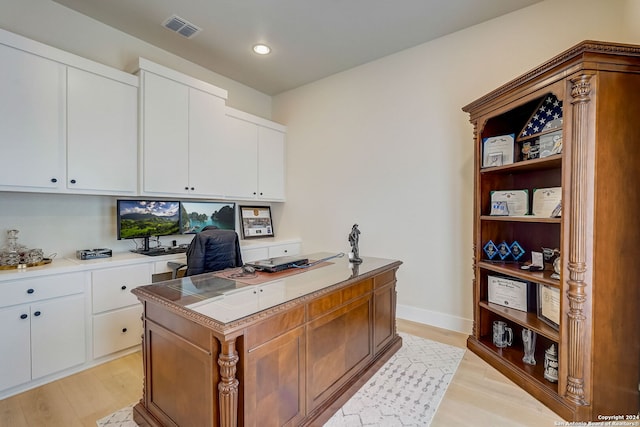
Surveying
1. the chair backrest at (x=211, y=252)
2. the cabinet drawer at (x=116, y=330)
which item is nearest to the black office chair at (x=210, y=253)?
the chair backrest at (x=211, y=252)

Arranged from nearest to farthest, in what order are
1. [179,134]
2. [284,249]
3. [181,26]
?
[181,26], [179,134], [284,249]

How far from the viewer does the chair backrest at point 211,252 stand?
243 centimetres

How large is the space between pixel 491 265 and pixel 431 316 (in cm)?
105

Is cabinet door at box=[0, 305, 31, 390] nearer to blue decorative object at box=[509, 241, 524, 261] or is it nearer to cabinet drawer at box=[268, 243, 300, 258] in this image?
cabinet drawer at box=[268, 243, 300, 258]

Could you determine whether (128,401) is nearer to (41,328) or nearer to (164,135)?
(41,328)

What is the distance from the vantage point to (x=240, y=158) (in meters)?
3.75

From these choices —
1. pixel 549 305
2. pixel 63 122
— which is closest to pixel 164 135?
pixel 63 122

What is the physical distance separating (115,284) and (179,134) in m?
1.57

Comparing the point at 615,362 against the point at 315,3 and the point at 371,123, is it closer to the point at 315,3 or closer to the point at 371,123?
the point at 371,123

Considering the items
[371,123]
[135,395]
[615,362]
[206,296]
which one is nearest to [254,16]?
[371,123]

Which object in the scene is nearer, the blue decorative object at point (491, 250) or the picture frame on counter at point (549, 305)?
the picture frame on counter at point (549, 305)

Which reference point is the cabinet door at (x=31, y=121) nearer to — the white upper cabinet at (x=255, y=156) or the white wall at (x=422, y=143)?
the white upper cabinet at (x=255, y=156)

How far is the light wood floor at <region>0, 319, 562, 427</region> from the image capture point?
5.61 ft

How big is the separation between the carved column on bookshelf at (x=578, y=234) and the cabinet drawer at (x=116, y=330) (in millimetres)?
3208
